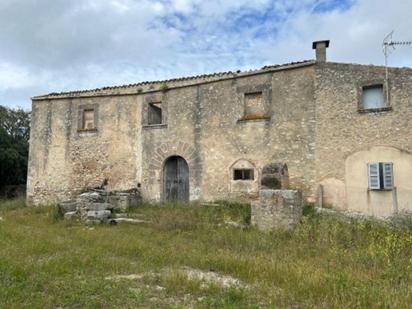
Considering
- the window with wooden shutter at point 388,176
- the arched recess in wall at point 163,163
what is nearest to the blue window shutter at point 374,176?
the window with wooden shutter at point 388,176

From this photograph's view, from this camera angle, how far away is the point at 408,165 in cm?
1096

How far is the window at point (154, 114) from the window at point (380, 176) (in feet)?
28.7

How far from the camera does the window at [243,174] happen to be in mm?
13320

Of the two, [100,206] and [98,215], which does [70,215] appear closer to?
[100,206]

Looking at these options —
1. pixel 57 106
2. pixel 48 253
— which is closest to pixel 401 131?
pixel 48 253

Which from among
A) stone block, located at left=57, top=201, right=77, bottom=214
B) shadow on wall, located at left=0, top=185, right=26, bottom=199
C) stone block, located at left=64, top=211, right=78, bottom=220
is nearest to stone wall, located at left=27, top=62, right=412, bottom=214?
stone block, located at left=57, top=201, right=77, bottom=214

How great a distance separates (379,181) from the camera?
36.7ft

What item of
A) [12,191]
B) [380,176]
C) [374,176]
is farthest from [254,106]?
[12,191]

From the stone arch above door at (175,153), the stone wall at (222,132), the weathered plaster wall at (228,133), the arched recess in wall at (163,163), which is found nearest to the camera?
the stone wall at (222,132)

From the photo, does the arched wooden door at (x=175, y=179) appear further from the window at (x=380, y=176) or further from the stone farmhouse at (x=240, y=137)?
the window at (x=380, y=176)

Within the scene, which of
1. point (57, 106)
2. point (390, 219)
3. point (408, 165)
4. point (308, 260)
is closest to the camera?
point (308, 260)

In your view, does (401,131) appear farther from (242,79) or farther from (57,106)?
(57,106)

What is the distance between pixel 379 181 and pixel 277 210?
3.71 meters

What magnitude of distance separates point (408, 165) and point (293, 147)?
137 inches
